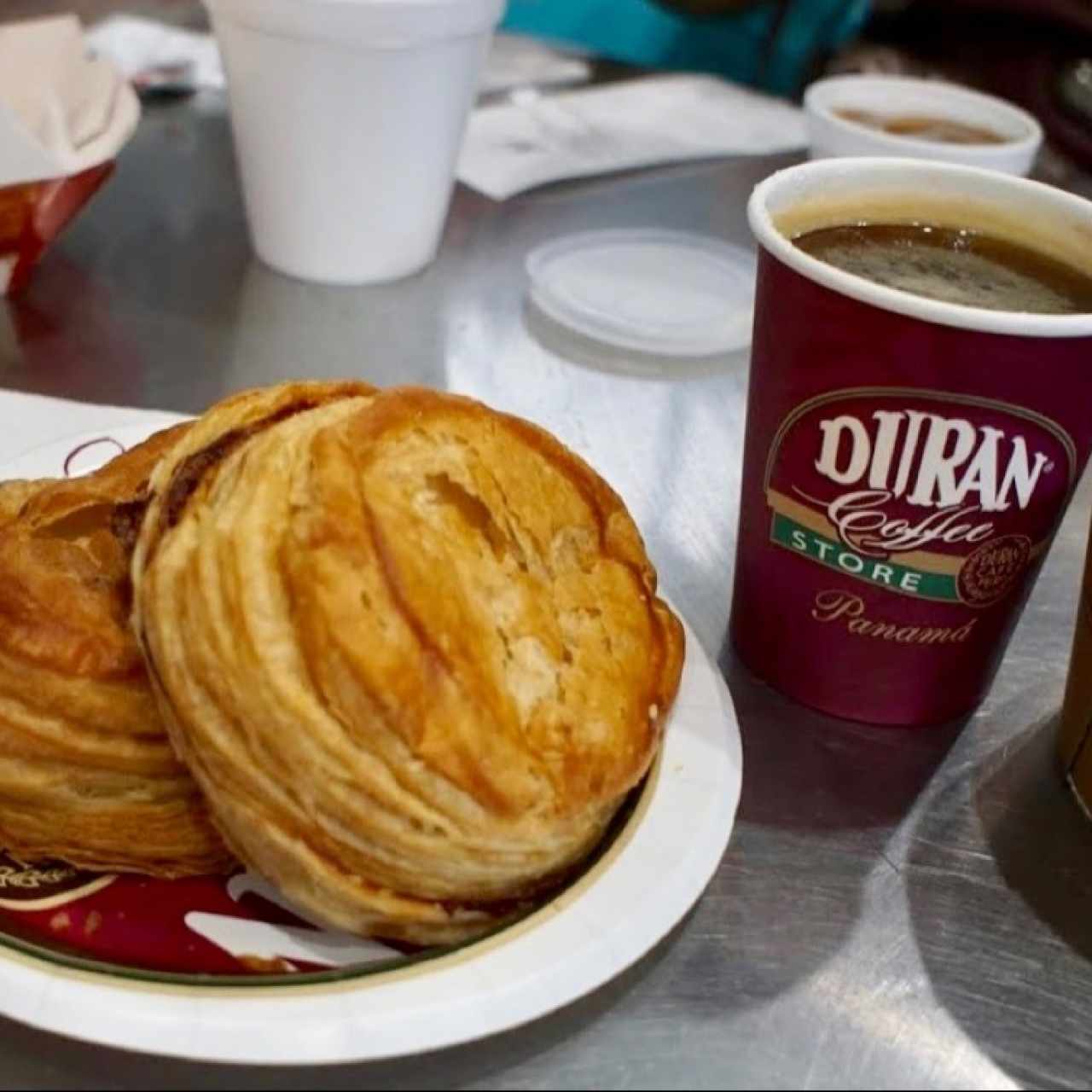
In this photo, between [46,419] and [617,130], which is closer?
[46,419]

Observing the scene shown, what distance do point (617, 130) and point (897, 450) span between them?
117cm

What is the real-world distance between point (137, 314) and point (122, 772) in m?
0.71

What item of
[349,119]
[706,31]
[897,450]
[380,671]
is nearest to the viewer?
[380,671]

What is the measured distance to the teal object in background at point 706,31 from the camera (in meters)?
2.08

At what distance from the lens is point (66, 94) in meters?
1.25

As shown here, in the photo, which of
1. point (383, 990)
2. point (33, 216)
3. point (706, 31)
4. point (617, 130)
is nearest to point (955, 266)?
point (383, 990)

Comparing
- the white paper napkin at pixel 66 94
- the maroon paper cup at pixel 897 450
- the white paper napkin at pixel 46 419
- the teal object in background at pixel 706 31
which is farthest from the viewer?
the teal object in background at pixel 706 31

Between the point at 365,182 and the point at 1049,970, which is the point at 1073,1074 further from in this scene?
the point at 365,182

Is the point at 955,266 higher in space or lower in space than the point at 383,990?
higher

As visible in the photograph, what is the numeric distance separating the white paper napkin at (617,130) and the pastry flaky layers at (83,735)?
1.02 metres

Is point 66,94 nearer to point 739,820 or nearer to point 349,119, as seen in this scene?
point 349,119

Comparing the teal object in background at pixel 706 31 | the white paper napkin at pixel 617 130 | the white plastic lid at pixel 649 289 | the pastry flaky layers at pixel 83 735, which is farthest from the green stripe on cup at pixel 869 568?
the teal object in background at pixel 706 31

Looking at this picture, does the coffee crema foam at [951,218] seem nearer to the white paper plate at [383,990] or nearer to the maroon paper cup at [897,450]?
the maroon paper cup at [897,450]

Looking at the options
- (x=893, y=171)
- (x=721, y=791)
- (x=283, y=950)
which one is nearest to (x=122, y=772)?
(x=283, y=950)
